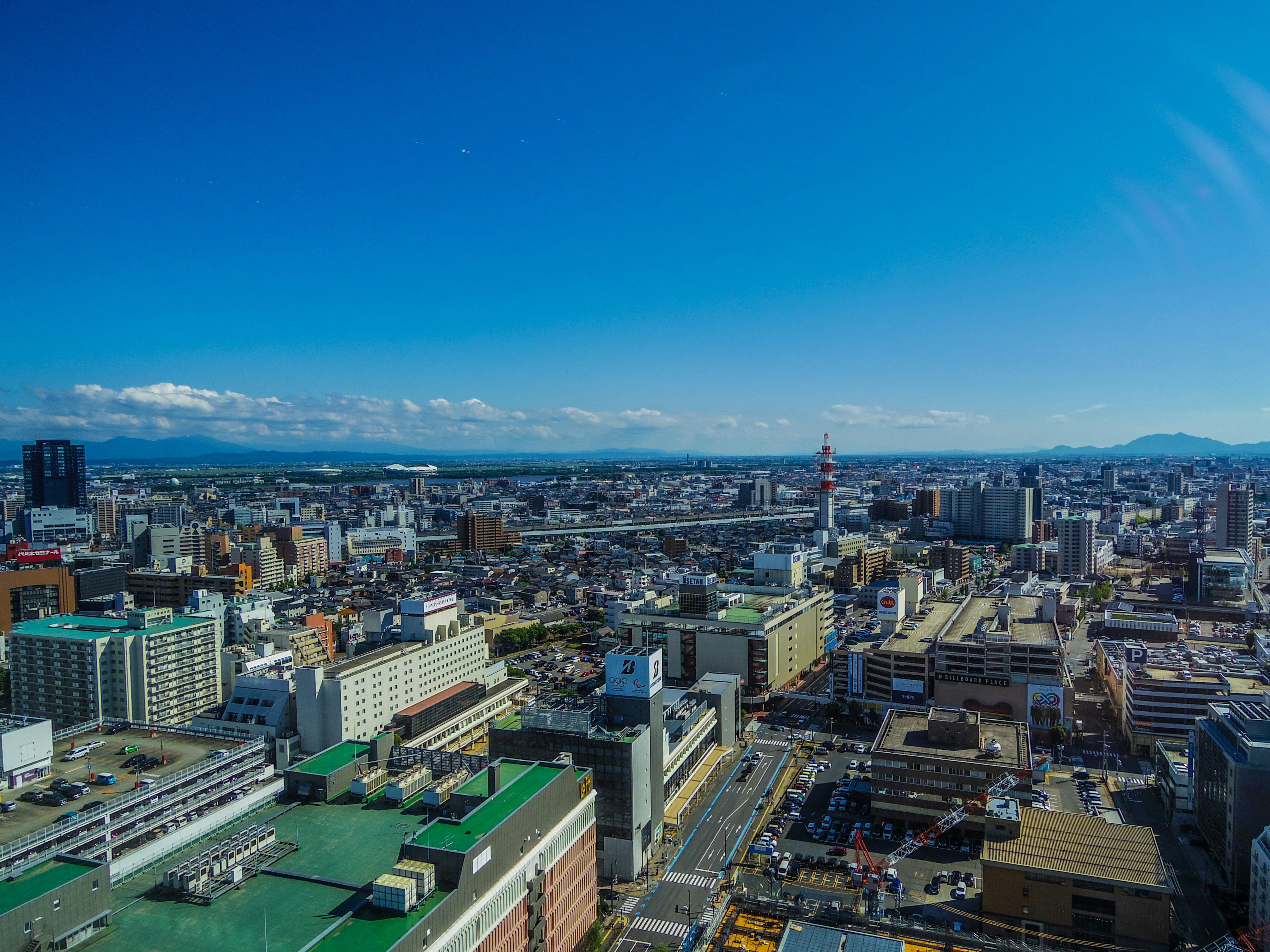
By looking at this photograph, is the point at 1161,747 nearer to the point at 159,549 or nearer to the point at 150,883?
the point at 150,883

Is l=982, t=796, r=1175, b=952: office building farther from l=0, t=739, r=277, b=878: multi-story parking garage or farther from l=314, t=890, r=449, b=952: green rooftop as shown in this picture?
l=0, t=739, r=277, b=878: multi-story parking garage

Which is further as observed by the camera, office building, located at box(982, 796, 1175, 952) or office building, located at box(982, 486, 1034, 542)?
office building, located at box(982, 486, 1034, 542)

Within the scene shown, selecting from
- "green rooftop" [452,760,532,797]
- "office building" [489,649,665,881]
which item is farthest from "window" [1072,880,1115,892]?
"green rooftop" [452,760,532,797]

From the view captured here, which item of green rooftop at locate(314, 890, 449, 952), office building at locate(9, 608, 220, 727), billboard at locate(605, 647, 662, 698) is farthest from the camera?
office building at locate(9, 608, 220, 727)

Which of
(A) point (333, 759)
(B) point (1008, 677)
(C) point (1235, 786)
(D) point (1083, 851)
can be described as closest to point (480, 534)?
(B) point (1008, 677)

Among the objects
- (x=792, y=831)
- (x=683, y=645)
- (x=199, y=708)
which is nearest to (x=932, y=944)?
(x=792, y=831)

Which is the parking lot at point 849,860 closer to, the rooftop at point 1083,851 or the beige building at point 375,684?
the rooftop at point 1083,851
